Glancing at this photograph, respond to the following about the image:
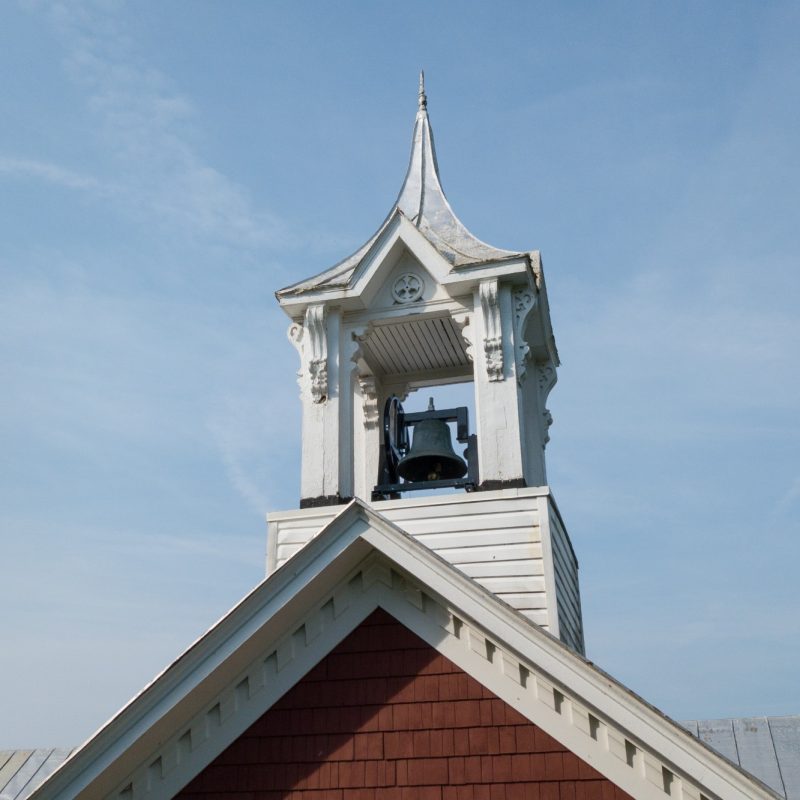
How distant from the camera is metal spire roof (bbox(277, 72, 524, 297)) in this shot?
12211 millimetres

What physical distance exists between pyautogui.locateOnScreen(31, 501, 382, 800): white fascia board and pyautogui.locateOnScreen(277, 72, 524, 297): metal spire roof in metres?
4.32

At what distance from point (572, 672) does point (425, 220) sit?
7.09 metres

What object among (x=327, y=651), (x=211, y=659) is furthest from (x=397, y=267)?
(x=211, y=659)

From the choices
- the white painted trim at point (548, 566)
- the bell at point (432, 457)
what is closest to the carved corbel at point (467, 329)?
the bell at point (432, 457)

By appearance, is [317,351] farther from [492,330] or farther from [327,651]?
[327,651]

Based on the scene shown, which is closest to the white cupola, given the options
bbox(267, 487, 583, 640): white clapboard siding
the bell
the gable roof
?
bbox(267, 487, 583, 640): white clapboard siding

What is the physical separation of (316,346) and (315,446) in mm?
1183

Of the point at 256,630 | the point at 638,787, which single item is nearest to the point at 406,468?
the point at 256,630

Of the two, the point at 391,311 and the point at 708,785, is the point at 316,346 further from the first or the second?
the point at 708,785

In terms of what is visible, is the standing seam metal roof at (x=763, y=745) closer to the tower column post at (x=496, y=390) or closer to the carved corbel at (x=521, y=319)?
the tower column post at (x=496, y=390)

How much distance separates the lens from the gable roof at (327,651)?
7.71 meters

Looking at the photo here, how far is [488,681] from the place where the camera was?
8.26m

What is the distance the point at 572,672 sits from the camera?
25.4ft

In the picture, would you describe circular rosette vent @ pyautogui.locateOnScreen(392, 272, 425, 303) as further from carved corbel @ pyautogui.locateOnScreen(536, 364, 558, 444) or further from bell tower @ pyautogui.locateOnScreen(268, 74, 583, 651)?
carved corbel @ pyautogui.locateOnScreen(536, 364, 558, 444)
